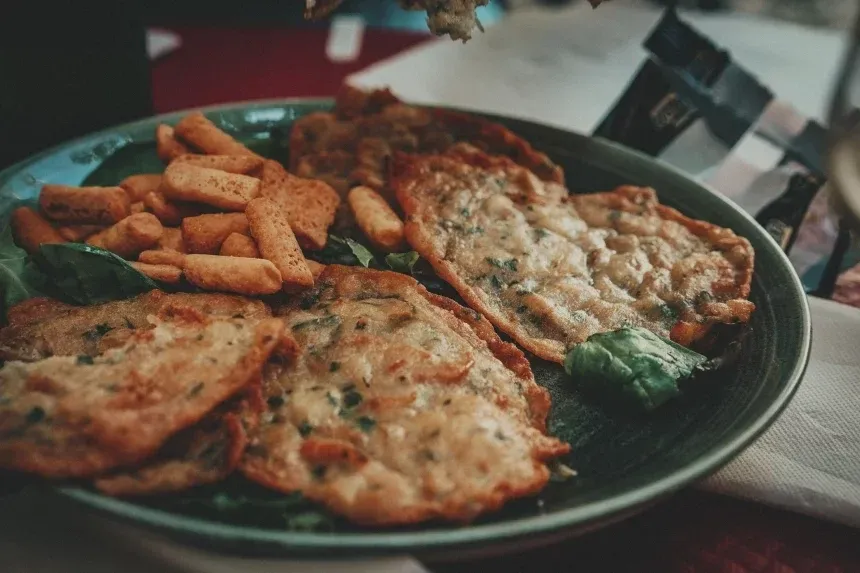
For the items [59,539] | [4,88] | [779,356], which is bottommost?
[59,539]

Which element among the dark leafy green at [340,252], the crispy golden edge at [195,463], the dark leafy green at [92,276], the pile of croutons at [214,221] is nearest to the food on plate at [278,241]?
the pile of croutons at [214,221]

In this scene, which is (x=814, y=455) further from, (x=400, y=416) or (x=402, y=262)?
(x=402, y=262)

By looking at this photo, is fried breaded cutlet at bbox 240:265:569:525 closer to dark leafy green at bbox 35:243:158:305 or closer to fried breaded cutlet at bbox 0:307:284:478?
fried breaded cutlet at bbox 0:307:284:478

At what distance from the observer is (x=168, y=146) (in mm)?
1987

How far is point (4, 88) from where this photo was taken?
1883mm

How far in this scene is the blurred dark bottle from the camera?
1866mm

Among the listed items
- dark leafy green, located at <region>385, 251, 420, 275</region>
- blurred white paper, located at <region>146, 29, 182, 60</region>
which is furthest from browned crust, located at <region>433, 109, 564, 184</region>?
blurred white paper, located at <region>146, 29, 182, 60</region>

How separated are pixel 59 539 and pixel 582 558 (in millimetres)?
873

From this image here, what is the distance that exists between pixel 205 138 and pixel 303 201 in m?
0.36

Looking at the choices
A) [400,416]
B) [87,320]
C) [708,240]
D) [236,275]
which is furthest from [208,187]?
[708,240]

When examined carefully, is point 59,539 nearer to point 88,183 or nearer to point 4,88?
point 88,183

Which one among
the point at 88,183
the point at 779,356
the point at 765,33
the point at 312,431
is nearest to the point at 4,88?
the point at 88,183

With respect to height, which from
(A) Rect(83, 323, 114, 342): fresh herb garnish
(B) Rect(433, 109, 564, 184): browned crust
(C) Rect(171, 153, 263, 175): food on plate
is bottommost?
(A) Rect(83, 323, 114, 342): fresh herb garnish

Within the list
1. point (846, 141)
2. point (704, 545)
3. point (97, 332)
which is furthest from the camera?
point (97, 332)
